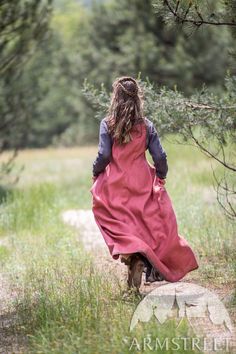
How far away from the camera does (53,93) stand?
44.3 meters

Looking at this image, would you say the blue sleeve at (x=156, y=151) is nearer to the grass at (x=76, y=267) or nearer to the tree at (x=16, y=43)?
the grass at (x=76, y=267)

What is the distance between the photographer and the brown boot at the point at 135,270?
666 cm

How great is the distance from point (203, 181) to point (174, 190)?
5.20 ft

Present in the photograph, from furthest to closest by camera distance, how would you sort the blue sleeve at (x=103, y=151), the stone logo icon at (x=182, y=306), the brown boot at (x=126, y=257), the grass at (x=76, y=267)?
the blue sleeve at (x=103, y=151), the brown boot at (x=126, y=257), the stone logo icon at (x=182, y=306), the grass at (x=76, y=267)

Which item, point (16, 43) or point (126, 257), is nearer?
point (126, 257)

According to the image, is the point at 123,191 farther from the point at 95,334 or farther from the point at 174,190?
the point at 174,190

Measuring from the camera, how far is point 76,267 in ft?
25.2

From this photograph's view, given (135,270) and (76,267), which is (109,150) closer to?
(135,270)
